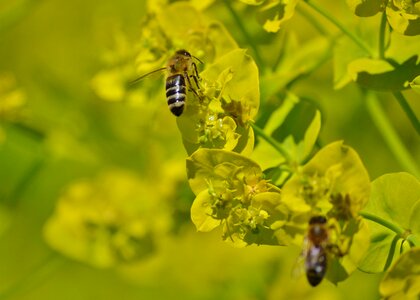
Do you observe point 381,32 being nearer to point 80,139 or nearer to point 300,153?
point 300,153

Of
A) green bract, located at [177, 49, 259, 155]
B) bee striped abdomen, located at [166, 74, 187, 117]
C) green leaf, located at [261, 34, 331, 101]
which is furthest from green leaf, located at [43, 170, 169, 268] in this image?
green bract, located at [177, 49, 259, 155]

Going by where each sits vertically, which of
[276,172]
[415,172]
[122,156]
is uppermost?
[276,172]

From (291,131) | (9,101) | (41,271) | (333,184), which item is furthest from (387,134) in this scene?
(41,271)

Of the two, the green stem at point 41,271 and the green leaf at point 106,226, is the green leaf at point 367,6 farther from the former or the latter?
the green stem at point 41,271

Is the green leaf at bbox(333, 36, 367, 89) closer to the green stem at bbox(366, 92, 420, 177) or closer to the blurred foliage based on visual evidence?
the blurred foliage

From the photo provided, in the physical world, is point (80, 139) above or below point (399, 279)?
below

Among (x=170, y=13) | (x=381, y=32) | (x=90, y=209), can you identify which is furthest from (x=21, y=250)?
(x=381, y=32)
